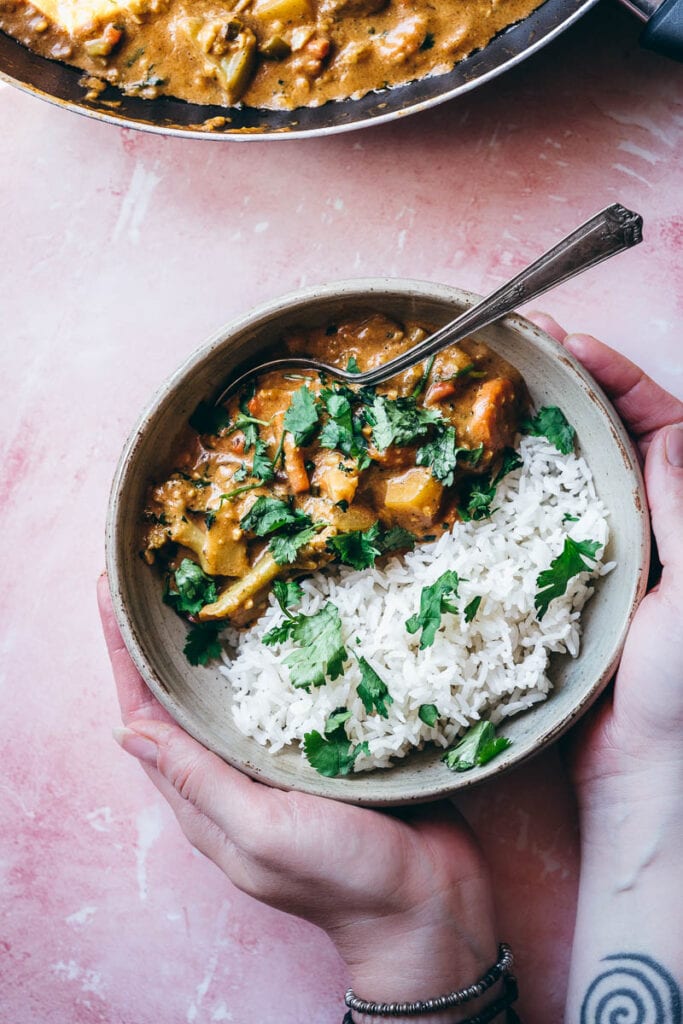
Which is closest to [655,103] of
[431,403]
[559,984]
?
[431,403]

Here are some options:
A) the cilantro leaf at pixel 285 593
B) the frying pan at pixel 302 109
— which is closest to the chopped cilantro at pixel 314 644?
the cilantro leaf at pixel 285 593

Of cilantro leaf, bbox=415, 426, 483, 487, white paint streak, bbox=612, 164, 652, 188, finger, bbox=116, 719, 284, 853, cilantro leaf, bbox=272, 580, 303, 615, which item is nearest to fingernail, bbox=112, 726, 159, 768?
finger, bbox=116, 719, 284, 853

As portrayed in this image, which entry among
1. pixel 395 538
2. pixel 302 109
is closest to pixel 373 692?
pixel 395 538

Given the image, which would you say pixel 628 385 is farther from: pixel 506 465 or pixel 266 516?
pixel 266 516

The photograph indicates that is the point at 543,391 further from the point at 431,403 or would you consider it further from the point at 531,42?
the point at 531,42

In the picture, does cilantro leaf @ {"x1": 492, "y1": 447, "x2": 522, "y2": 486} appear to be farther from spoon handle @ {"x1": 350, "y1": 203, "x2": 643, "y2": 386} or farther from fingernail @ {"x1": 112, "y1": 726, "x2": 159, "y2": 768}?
fingernail @ {"x1": 112, "y1": 726, "x2": 159, "y2": 768}

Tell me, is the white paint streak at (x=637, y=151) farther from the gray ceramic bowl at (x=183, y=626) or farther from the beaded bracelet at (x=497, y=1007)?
the beaded bracelet at (x=497, y=1007)
